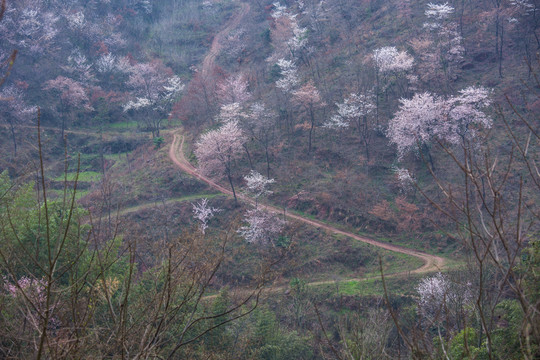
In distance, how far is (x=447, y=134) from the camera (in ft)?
81.4

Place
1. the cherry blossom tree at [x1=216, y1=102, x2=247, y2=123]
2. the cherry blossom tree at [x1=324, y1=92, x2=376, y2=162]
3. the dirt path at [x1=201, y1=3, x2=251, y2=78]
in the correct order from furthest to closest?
the dirt path at [x1=201, y1=3, x2=251, y2=78] < the cherry blossom tree at [x1=216, y1=102, x2=247, y2=123] < the cherry blossom tree at [x1=324, y1=92, x2=376, y2=162]

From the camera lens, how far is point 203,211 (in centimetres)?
2625

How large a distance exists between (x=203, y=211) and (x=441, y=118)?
63.3 ft

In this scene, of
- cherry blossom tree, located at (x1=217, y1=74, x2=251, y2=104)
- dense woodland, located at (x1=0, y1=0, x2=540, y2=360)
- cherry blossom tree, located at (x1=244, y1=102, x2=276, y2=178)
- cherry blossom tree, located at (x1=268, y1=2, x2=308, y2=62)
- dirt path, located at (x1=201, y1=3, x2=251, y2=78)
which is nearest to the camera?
dense woodland, located at (x1=0, y1=0, x2=540, y2=360)

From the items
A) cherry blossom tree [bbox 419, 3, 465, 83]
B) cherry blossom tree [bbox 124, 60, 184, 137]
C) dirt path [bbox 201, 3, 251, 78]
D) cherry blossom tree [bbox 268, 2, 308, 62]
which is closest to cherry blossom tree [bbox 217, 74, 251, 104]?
cherry blossom tree [bbox 268, 2, 308, 62]

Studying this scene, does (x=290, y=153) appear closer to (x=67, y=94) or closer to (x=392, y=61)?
(x=392, y=61)

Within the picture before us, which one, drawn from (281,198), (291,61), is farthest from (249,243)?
(291,61)

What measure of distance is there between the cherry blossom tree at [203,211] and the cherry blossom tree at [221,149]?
7.12ft

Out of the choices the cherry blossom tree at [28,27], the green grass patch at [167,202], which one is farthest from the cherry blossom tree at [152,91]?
the green grass patch at [167,202]

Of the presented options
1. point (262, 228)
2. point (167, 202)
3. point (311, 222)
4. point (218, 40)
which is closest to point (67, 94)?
point (167, 202)

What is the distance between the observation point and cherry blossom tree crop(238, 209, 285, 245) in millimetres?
23453

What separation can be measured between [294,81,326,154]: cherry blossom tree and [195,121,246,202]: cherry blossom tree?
6.59 meters

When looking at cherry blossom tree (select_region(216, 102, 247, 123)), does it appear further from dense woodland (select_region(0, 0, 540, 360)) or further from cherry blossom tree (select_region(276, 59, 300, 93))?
cherry blossom tree (select_region(276, 59, 300, 93))

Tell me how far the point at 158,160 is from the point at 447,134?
83.6ft
